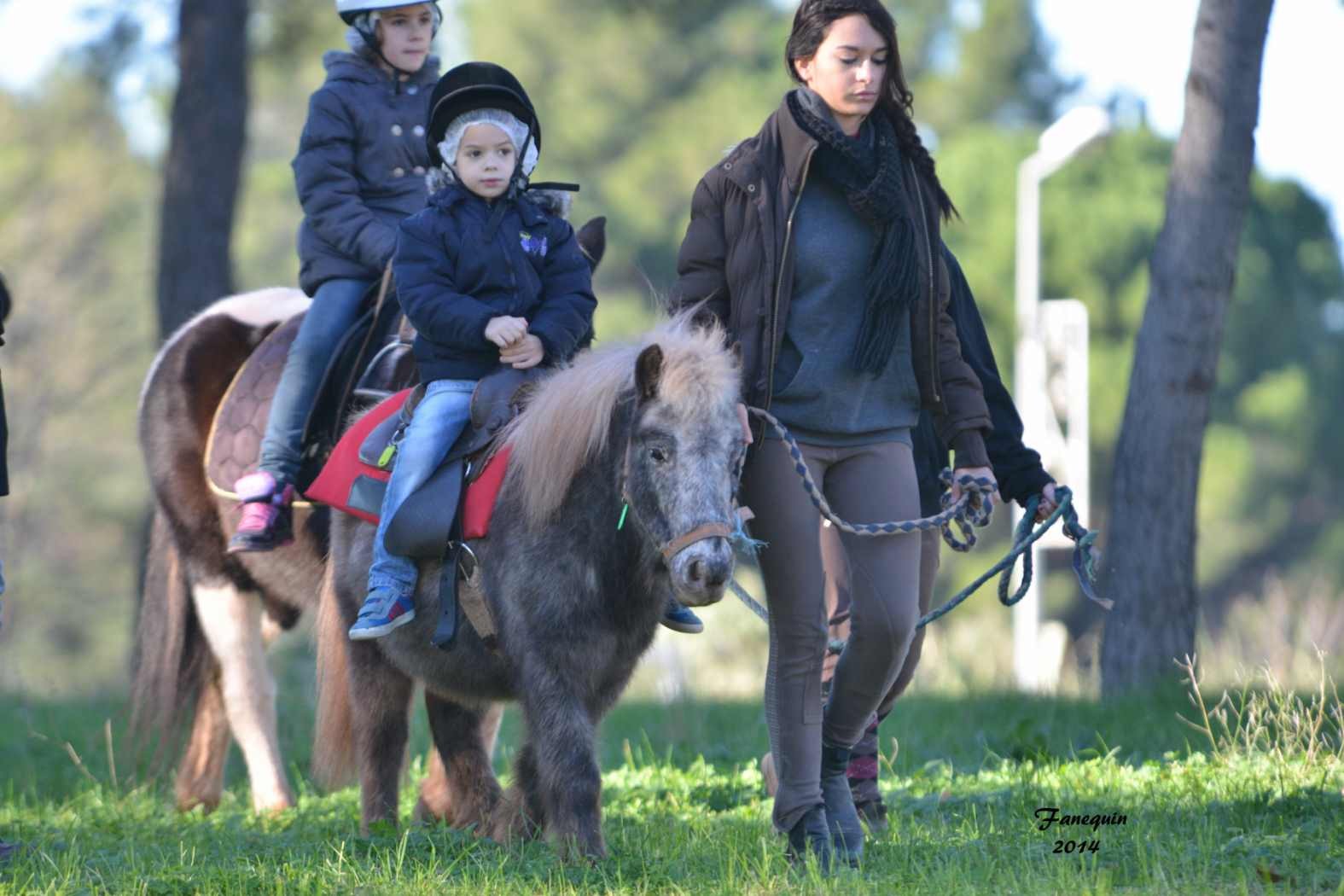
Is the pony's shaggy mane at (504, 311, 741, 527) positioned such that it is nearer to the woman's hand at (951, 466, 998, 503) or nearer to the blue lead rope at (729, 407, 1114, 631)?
the blue lead rope at (729, 407, 1114, 631)

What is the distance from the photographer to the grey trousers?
501cm

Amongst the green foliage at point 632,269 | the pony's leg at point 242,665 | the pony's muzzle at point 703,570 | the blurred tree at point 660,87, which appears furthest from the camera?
the blurred tree at point 660,87

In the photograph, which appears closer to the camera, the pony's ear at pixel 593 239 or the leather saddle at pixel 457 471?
the leather saddle at pixel 457 471

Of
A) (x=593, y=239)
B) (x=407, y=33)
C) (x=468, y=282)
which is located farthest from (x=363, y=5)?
(x=468, y=282)

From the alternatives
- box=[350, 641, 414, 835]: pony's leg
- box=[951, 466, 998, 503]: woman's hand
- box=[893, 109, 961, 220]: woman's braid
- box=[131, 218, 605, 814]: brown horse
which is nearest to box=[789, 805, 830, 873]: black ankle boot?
box=[951, 466, 998, 503]: woman's hand

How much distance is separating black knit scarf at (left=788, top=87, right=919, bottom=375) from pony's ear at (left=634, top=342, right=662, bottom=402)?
1.90 ft

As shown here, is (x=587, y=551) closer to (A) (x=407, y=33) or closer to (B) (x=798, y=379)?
(B) (x=798, y=379)

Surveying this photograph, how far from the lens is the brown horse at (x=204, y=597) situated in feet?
25.4

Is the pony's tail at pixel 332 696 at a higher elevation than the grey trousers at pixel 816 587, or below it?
below

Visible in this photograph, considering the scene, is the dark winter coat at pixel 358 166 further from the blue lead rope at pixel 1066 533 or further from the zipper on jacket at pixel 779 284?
the blue lead rope at pixel 1066 533

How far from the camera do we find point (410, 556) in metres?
5.55

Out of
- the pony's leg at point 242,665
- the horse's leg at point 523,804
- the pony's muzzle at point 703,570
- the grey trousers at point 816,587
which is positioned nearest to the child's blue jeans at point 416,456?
the horse's leg at point 523,804

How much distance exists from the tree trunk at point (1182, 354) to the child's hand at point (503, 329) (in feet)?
14.5

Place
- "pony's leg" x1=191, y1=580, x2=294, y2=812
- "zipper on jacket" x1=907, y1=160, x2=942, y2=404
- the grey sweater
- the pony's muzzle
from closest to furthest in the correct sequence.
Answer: the pony's muzzle, the grey sweater, "zipper on jacket" x1=907, y1=160, x2=942, y2=404, "pony's leg" x1=191, y1=580, x2=294, y2=812
